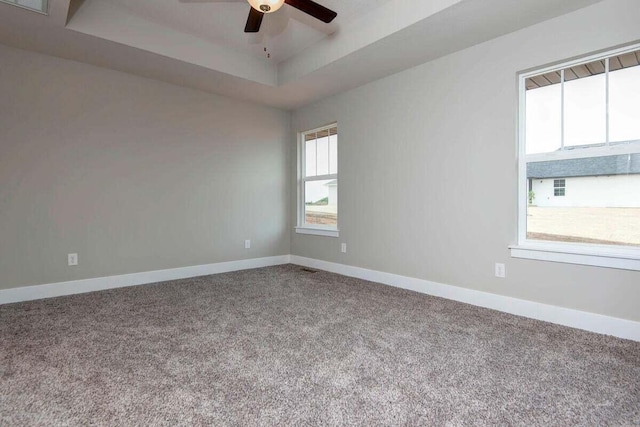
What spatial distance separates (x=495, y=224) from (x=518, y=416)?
1779mm

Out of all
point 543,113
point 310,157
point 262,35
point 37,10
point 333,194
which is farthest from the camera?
point 310,157

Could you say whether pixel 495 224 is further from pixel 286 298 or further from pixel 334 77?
pixel 334 77

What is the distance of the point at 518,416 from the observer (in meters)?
1.39

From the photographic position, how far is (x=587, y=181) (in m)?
2.51

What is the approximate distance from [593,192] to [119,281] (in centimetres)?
453

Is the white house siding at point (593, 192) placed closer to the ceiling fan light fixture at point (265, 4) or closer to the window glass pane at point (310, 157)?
the ceiling fan light fixture at point (265, 4)

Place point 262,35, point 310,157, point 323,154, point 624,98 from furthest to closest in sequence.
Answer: point 310,157
point 323,154
point 262,35
point 624,98

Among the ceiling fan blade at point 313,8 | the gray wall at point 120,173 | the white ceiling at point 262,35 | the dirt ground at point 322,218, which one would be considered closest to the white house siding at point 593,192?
the white ceiling at point 262,35

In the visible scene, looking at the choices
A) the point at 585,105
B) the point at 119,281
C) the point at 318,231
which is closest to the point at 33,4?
the point at 119,281

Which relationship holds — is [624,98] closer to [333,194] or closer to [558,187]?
[558,187]

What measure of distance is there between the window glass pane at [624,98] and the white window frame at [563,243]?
0.20ft

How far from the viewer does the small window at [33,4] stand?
93.5 inches

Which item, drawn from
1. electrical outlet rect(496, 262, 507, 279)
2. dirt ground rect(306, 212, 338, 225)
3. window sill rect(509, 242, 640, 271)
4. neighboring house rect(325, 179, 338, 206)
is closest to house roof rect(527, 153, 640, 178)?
window sill rect(509, 242, 640, 271)

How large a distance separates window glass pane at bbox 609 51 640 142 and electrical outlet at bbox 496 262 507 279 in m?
1.22
